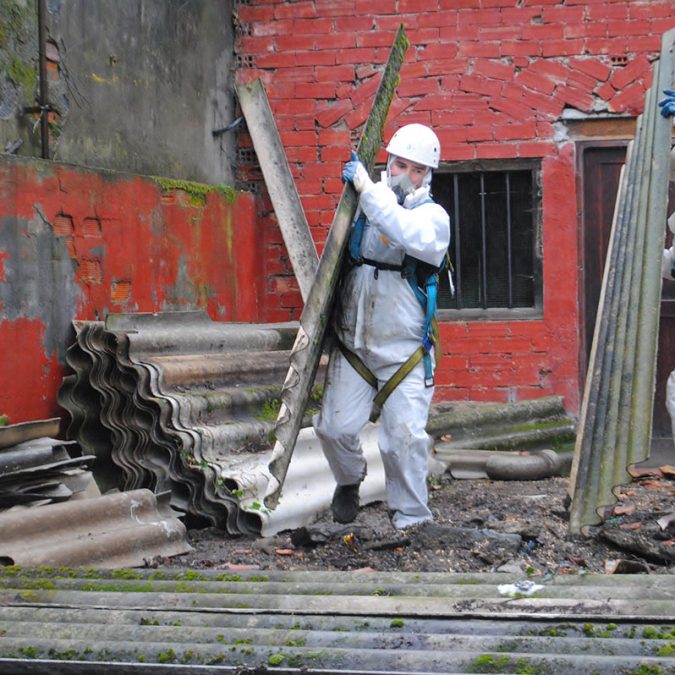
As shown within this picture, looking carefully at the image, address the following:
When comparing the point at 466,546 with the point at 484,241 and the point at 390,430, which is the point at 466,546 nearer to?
the point at 390,430

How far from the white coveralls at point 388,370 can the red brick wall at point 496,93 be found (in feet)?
10.3

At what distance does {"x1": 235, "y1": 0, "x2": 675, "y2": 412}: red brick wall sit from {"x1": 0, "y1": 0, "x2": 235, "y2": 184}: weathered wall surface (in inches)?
27.1

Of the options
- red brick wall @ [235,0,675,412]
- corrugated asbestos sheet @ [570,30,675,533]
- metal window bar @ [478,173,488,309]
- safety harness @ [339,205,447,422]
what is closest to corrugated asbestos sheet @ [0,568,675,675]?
corrugated asbestos sheet @ [570,30,675,533]

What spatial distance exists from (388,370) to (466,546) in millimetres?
912

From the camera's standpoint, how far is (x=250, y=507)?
18.5 feet

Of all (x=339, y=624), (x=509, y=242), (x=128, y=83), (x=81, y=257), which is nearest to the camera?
(x=339, y=624)

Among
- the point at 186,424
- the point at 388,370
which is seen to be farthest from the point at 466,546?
the point at 186,424

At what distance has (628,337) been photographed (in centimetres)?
546

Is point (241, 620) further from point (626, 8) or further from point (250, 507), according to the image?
point (626, 8)

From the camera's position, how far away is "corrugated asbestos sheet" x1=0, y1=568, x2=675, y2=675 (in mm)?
2564

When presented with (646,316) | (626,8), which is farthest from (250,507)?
(626,8)

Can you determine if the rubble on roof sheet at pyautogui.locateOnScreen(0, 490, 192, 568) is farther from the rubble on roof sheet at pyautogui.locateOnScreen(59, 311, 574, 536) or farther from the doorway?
the doorway

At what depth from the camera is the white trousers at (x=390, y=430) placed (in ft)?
17.5

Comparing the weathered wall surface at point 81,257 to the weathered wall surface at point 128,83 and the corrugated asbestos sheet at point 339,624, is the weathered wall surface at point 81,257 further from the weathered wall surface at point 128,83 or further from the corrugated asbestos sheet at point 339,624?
the corrugated asbestos sheet at point 339,624
